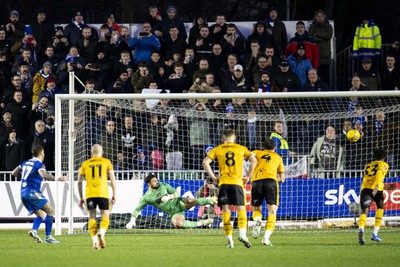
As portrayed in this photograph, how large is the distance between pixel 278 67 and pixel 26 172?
351 inches

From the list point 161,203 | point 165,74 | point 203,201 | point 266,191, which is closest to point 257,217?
point 266,191

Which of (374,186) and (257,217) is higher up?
(374,186)

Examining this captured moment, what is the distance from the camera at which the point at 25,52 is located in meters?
24.7

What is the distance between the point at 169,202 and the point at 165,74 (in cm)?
481

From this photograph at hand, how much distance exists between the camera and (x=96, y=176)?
1491 cm

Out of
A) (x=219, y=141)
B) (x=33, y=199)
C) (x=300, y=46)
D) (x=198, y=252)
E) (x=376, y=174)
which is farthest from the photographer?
(x=300, y=46)

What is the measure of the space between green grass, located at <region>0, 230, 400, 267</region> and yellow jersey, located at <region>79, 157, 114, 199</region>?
33.9 inches

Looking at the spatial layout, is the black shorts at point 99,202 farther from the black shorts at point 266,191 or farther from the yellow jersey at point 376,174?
the yellow jersey at point 376,174

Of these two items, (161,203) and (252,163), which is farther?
(161,203)

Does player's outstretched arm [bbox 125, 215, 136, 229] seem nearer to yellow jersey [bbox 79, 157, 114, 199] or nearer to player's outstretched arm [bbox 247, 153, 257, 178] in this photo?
yellow jersey [bbox 79, 157, 114, 199]

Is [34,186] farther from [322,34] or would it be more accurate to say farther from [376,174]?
[322,34]

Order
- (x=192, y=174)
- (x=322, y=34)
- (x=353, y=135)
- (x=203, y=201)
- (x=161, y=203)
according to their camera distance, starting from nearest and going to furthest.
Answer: (x=203, y=201) → (x=161, y=203) → (x=353, y=135) → (x=192, y=174) → (x=322, y=34)

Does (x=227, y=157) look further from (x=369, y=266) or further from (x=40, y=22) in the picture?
(x=40, y=22)

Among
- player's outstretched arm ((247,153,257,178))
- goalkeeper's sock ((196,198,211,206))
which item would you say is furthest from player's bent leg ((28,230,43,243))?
goalkeeper's sock ((196,198,211,206))
